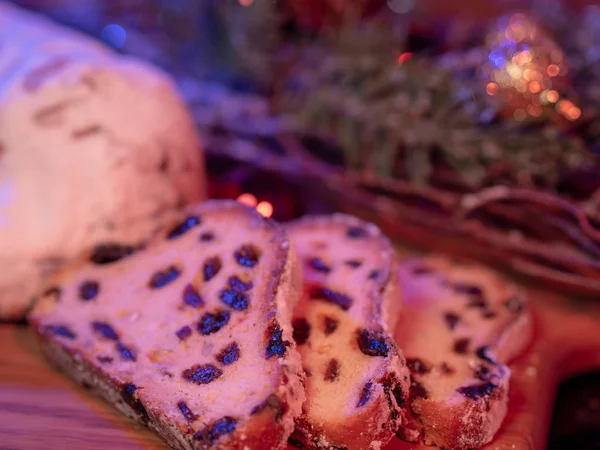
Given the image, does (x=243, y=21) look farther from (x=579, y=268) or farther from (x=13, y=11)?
(x=579, y=268)

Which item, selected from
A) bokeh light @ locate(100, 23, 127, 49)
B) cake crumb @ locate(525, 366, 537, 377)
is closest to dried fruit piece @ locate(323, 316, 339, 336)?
cake crumb @ locate(525, 366, 537, 377)

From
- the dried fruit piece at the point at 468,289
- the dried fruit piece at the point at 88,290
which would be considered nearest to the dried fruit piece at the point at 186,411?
the dried fruit piece at the point at 88,290

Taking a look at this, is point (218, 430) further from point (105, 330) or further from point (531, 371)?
point (531, 371)

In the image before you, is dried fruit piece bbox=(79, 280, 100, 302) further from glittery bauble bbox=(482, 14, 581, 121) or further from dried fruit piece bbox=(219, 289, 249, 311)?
glittery bauble bbox=(482, 14, 581, 121)

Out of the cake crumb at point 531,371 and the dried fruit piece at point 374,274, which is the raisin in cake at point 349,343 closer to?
the dried fruit piece at point 374,274

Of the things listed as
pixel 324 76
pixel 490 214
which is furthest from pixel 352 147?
pixel 490 214

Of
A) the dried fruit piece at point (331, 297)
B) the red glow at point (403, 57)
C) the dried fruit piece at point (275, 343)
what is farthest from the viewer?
the red glow at point (403, 57)
